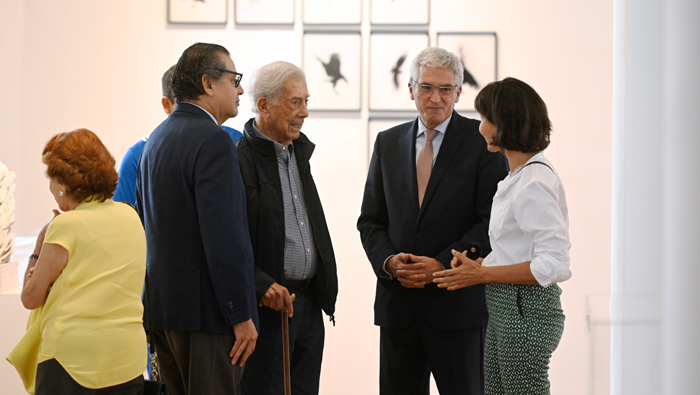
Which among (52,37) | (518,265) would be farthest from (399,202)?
(52,37)

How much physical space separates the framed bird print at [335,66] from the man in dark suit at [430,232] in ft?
3.61

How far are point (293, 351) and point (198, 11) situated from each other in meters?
2.37

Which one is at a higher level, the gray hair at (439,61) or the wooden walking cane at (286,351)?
the gray hair at (439,61)

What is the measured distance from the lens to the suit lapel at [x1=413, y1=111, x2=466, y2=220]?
2.23 meters

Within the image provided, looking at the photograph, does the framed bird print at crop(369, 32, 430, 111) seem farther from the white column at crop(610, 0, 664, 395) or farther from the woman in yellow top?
the woman in yellow top

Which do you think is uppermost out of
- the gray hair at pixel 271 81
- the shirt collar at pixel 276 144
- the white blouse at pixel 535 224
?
the gray hair at pixel 271 81

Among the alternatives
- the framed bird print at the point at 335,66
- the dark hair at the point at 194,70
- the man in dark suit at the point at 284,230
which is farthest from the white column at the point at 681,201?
the framed bird print at the point at 335,66

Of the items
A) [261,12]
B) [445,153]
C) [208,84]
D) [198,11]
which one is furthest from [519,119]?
[198,11]

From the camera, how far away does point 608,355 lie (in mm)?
3273

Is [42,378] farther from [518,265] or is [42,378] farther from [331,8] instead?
[331,8]

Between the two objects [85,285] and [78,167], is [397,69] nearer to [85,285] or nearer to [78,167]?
[78,167]

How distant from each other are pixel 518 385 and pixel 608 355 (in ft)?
6.72

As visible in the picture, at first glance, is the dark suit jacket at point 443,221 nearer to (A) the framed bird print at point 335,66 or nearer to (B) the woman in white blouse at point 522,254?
(B) the woman in white blouse at point 522,254

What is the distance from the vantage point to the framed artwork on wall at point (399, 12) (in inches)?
136
